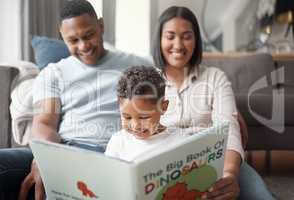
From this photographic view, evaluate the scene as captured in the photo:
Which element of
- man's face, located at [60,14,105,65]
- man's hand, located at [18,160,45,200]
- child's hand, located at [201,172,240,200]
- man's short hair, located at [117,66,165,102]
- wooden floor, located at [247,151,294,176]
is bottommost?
wooden floor, located at [247,151,294,176]

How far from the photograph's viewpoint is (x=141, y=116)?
945 mm

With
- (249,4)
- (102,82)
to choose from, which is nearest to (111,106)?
(102,82)

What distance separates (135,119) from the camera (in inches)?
37.1

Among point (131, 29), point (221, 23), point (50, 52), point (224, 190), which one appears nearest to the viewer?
point (224, 190)

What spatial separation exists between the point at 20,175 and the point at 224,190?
1.74 feet

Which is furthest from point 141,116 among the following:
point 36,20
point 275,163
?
point 36,20

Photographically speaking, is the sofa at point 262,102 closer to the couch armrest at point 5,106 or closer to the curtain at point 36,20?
the couch armrest at point 5,106

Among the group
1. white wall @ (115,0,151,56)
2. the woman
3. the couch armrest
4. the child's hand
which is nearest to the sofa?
the couch armrest

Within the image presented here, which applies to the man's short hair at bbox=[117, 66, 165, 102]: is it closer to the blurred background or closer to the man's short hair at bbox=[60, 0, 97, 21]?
the man's short hair at bbox=[60, 0, 97, 21]

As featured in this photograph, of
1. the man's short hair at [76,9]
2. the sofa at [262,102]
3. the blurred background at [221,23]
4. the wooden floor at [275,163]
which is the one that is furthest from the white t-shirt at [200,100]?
the blurred background at [221,23]

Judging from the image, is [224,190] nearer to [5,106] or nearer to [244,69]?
[5,106]

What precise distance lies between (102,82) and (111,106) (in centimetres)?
8

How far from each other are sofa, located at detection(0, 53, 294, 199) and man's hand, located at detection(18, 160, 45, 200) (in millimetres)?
542

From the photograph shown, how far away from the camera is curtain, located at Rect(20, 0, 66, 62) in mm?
2764
